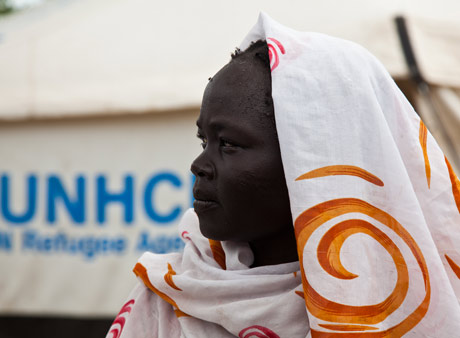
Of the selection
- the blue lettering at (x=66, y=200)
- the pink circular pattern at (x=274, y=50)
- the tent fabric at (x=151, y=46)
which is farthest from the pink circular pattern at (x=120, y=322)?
the blue lettering at (x=66, y=200)

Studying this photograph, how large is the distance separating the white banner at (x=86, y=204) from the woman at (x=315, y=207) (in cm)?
176

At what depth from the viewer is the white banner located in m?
2.58

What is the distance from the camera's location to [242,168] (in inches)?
28.5

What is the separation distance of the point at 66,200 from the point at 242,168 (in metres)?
2.05

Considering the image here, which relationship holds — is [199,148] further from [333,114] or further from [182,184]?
[333,114]

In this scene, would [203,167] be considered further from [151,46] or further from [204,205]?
[151,46]

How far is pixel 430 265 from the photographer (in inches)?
26.2

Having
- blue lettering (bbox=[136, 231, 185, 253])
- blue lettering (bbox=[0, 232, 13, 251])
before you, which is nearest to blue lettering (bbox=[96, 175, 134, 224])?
blue lettering (bbox=[136, 231, 185, 253])

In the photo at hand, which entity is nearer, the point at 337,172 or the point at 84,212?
the point at 337,172

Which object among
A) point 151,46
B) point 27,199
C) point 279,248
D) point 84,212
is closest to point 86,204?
point 84,212

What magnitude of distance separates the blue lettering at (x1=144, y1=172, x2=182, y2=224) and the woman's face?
71.3 inches

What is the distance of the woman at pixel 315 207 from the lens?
655 millimetres

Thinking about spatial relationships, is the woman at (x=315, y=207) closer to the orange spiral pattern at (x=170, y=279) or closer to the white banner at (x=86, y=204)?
the orange spiral pattern at (x=170, y=279)

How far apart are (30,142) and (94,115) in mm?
365
